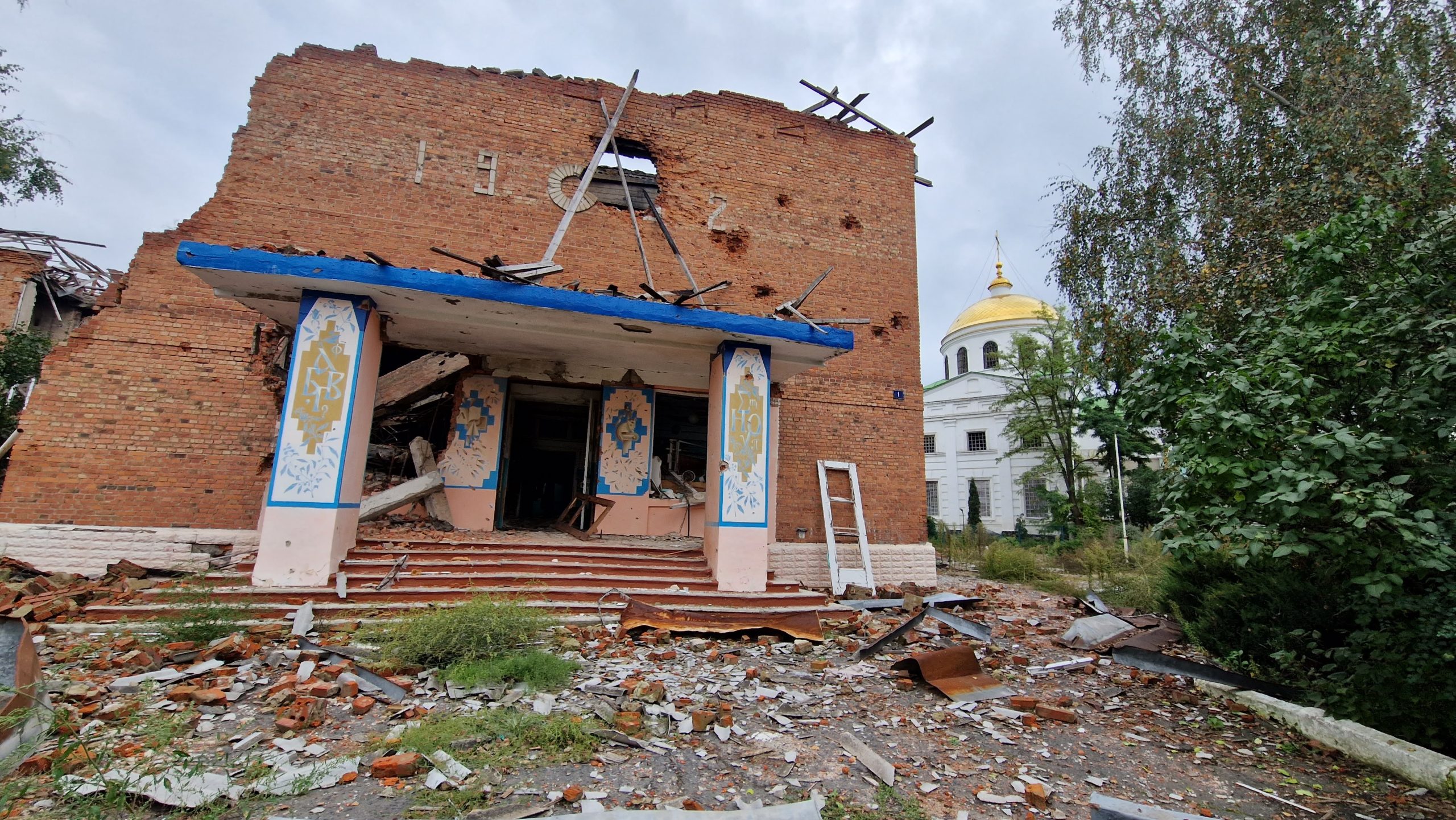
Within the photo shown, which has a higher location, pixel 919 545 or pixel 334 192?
pixel 334 192

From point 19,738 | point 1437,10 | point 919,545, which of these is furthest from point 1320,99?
point 19,738

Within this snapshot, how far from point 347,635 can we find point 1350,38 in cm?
1551

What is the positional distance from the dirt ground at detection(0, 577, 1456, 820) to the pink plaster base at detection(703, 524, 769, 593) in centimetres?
153

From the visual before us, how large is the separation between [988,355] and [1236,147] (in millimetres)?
22600

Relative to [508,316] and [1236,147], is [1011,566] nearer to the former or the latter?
[1236,147]

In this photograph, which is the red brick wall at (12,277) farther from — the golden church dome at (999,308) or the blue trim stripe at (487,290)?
the golden church dome at (999,308)

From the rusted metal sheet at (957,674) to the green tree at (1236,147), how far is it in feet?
20.2

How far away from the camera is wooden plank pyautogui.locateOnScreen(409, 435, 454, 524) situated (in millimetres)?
8055

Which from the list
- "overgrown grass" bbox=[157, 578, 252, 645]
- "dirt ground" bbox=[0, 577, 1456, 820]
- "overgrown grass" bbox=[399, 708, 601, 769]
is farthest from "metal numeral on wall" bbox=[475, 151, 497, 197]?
"overgrown grass" bbox=[399, 708, 601, 769]

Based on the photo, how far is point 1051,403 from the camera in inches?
917

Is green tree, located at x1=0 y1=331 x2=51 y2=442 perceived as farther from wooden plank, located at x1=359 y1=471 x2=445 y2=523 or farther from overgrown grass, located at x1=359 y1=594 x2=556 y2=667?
overgrown grass, located at x1=359 y1=594 x2=556 y2=667

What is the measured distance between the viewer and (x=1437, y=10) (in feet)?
30.6

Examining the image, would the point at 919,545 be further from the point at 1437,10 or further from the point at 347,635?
the point at 1437,10

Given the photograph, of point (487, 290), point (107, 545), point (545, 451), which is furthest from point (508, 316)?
point (107, 545)
